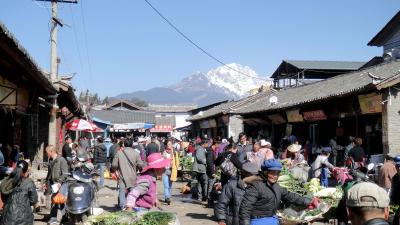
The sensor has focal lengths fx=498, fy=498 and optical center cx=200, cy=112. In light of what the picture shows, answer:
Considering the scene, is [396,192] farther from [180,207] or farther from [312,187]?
[180,207]

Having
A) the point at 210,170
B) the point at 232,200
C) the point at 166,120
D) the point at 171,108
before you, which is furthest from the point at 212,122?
the point at 171,108

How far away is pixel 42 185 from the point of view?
44.1ft

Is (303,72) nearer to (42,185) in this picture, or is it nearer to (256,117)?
(256,117)

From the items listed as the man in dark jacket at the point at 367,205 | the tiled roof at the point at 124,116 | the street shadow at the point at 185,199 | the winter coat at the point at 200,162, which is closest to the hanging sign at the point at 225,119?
the street shadow at the point at 185,199

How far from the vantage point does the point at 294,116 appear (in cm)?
2206

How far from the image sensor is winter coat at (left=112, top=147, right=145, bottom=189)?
11453 millimetres

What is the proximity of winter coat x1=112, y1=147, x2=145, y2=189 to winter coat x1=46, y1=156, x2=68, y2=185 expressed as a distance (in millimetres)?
1240

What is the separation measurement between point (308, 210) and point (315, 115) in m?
12.4

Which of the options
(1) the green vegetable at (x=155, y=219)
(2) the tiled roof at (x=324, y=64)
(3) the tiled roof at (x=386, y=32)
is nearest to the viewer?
(1) the green vegetable at (x=155, y=219)

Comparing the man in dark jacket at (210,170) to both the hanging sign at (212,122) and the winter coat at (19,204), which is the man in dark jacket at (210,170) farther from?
the hanging sign at (212,122)

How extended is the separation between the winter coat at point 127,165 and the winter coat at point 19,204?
425 cm

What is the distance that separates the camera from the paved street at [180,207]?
457 inches

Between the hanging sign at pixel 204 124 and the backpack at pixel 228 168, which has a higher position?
the hanging sign at pixel 204 124

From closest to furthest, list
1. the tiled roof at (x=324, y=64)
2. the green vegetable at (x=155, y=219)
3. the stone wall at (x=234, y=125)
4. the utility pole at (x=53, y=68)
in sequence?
the green vegetable at (x=155, y=219)
the utility pole at (x=53, y=68)
the stone wall at (x=234, y=125)
the tiled roof at (x=324, y=64)
